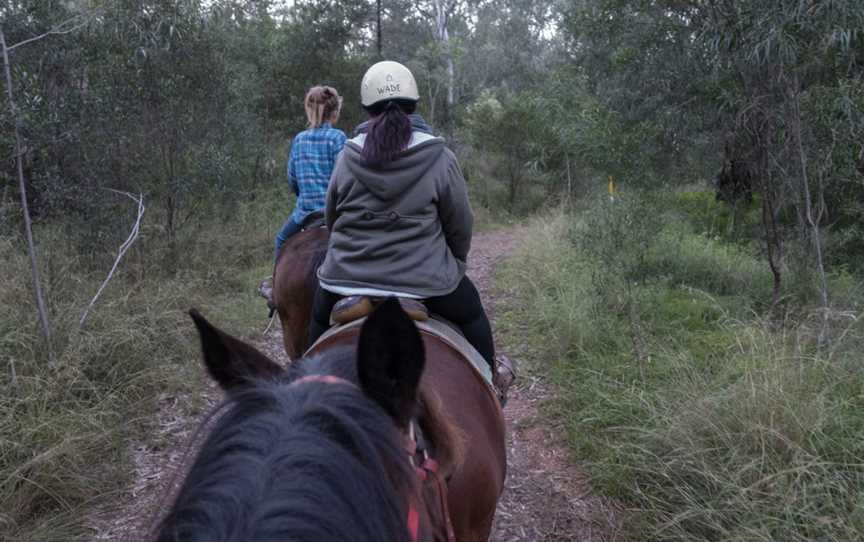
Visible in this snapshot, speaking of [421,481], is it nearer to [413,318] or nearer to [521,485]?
[413,318]

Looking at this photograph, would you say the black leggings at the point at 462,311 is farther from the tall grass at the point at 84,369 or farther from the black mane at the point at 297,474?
the tall grass at the point at 84,369

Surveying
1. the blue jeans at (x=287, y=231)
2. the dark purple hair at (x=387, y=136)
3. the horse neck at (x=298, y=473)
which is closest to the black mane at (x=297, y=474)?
the horse neck at (x=298, y=473)

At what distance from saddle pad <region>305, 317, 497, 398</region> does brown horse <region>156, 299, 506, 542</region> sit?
767 mm

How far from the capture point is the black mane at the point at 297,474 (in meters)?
0.95

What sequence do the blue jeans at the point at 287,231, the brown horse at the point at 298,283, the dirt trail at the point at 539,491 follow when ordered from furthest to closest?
the blue jeans at the point at 287,231, the brown horse at the point at 298,283, the dirt trail at the point at 539,491

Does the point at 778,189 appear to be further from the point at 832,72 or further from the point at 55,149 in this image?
the point at 55,149

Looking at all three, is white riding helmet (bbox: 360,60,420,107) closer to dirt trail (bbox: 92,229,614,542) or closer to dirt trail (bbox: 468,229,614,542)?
dirt trail (bbox: 92,229,614,542)

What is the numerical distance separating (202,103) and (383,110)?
5935 millimetres

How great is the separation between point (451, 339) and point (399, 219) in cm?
54

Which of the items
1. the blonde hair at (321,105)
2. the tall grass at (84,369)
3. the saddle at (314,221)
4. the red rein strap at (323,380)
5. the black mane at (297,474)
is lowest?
the tall grass at (84,369)

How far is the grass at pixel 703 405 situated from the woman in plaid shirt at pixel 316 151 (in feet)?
8.29

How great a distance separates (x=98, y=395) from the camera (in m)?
4.43

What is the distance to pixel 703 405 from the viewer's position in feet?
12.2

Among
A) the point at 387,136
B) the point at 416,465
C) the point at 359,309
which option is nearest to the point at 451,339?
the point at 359,309
